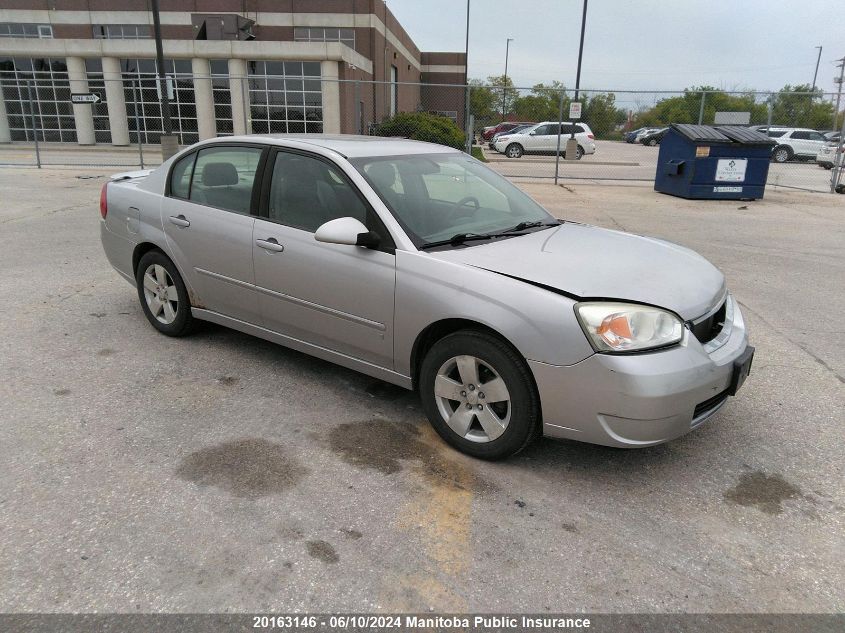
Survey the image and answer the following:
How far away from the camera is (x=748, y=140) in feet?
45.4

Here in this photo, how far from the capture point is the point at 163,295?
16.1 ft

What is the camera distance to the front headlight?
2893mm

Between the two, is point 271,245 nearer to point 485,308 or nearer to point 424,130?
point 485,308

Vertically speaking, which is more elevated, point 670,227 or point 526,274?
point 526,274

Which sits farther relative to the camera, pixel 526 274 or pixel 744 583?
pixel 526 274

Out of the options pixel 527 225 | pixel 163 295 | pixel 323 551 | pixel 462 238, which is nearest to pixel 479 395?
pixel 462 238

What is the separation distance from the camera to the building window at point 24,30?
3503cm

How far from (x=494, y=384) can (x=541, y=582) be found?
3.18ft

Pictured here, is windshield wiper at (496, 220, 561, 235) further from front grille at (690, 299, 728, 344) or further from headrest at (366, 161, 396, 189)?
front grille at (690, 299, 728, 344)

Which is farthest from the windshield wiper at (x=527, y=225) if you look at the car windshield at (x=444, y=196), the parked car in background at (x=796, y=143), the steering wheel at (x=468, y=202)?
the parked car in background at (x=796, y=143)

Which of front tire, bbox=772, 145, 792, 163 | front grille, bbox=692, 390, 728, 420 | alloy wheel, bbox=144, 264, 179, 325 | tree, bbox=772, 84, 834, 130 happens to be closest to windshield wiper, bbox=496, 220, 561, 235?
front grille, bbox=692, 390, 728, 420

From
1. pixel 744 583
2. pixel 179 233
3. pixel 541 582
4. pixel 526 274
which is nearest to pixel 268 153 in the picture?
pixel 179 233

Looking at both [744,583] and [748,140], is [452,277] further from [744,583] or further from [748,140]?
[748,140]

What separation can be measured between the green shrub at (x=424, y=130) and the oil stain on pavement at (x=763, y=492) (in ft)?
61.4
